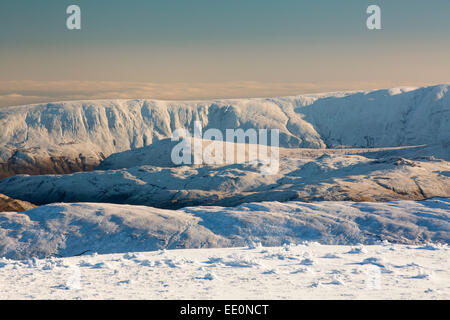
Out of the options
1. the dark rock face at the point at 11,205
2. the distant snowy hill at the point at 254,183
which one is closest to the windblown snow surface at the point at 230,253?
the distant snowy hill at the point at 254,183

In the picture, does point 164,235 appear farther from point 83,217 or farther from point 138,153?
point 138,153

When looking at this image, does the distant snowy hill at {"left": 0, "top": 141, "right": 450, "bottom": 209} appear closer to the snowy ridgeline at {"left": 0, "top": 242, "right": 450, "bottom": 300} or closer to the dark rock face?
the dark rock face

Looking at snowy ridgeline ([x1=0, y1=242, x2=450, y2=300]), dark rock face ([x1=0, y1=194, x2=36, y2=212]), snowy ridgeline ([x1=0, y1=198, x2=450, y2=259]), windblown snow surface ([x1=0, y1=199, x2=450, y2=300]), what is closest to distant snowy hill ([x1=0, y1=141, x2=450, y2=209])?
dark rock face ([x1=0, y1=194, x2=36, y2=212])

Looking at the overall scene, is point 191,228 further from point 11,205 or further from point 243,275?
point 11,205
